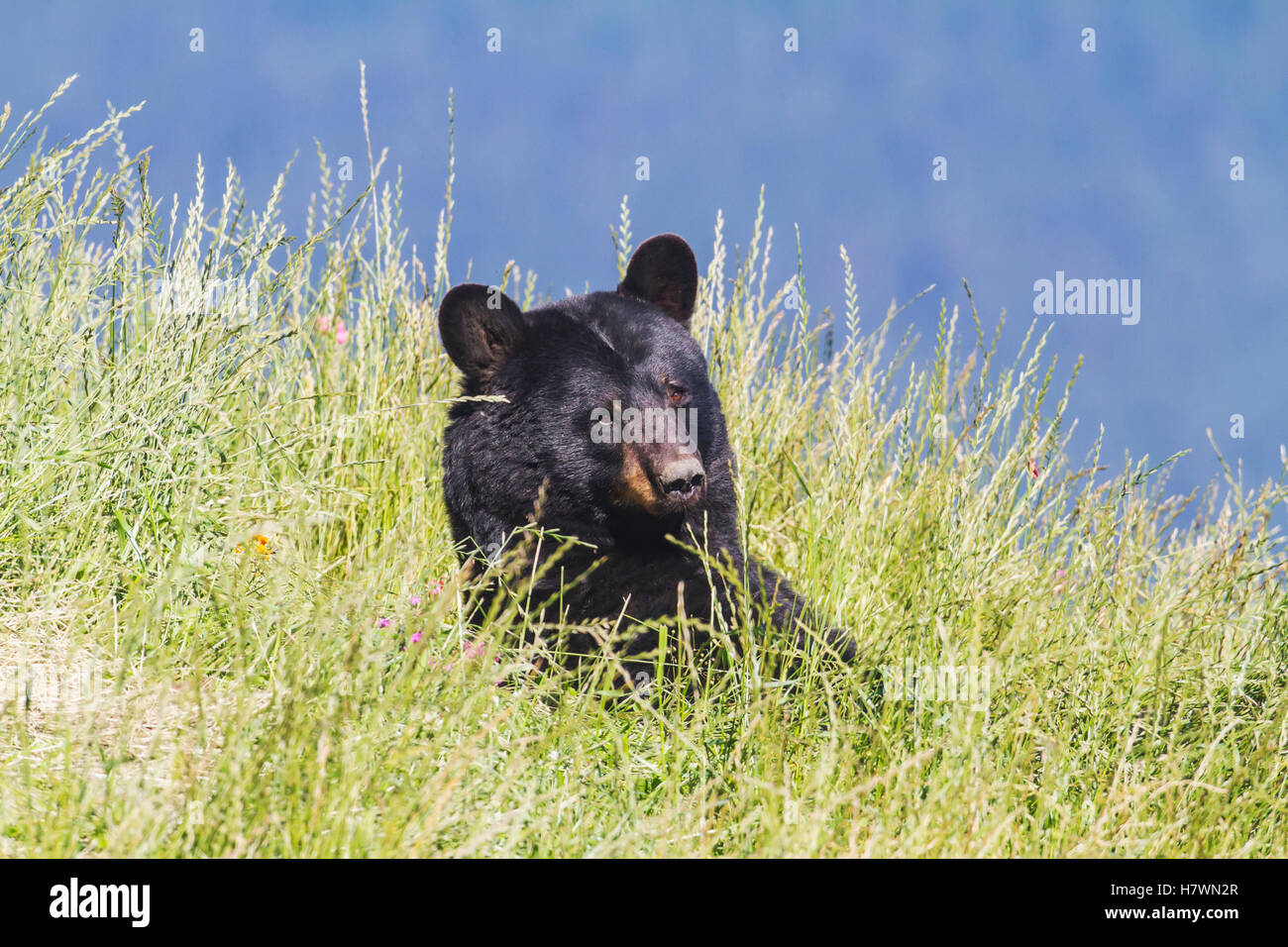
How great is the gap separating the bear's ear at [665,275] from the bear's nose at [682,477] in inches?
41.1

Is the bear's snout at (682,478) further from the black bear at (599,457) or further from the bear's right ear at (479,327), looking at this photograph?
the bear's right ear at (479,327)

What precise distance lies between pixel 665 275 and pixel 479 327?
0.81 m

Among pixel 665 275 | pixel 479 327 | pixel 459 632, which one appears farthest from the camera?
pixel 665 275

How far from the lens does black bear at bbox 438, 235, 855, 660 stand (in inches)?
150

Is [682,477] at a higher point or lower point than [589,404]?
lower

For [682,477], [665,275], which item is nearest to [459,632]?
[682,477]

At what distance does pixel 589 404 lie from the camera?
13.1 feet

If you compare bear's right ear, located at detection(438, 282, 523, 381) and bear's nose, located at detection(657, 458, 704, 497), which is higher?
bear's right ear, located at detection(438, 282, 523, 381)

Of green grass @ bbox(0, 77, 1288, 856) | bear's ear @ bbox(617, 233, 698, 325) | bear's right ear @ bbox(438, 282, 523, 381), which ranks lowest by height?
green grass @ bbox(0, 77, 1288, 856)

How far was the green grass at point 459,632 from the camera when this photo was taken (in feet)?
7.70

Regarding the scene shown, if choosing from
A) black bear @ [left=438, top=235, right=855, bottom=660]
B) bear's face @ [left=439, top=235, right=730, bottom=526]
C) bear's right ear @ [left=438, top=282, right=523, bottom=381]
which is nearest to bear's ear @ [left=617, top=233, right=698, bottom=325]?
bear's face @ [left=439, top=235, right=730, bottom=526]

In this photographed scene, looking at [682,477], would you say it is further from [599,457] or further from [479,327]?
[479,327]

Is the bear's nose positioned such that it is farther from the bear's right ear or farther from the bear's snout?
the bear's right ear
